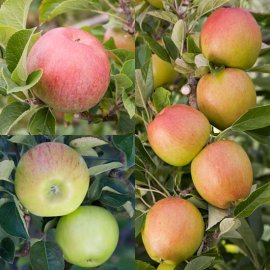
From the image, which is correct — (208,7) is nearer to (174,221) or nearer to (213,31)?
(213,31)

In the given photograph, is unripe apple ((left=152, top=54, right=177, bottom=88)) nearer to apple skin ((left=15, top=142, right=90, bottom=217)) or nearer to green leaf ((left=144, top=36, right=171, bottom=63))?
green leaf ((left=144, top=36, right=171, bottom=63))

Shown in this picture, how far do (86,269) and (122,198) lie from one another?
0.53 ft

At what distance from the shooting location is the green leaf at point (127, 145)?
3.08 feet

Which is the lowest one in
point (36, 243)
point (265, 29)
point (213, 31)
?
point (36, 243)

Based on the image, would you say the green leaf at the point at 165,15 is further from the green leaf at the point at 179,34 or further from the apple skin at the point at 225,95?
the apple skin at the point at 225,95

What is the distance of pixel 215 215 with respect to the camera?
2.93ft

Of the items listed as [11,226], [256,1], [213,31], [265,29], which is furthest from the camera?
[256,1]

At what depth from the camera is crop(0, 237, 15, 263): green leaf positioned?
34.8 inches

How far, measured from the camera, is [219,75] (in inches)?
36.6

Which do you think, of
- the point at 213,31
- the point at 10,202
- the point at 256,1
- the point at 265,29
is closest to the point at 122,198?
the point at 10,202

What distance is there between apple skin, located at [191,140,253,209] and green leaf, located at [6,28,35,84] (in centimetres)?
32

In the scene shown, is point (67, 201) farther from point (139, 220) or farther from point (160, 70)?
point (160, 70)

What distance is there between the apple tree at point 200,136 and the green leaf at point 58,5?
0.14 m

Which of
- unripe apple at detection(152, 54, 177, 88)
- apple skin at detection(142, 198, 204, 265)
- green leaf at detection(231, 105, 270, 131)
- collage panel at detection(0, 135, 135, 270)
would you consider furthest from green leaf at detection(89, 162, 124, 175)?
unripe apple at detection(152, 54, 177, 88)
